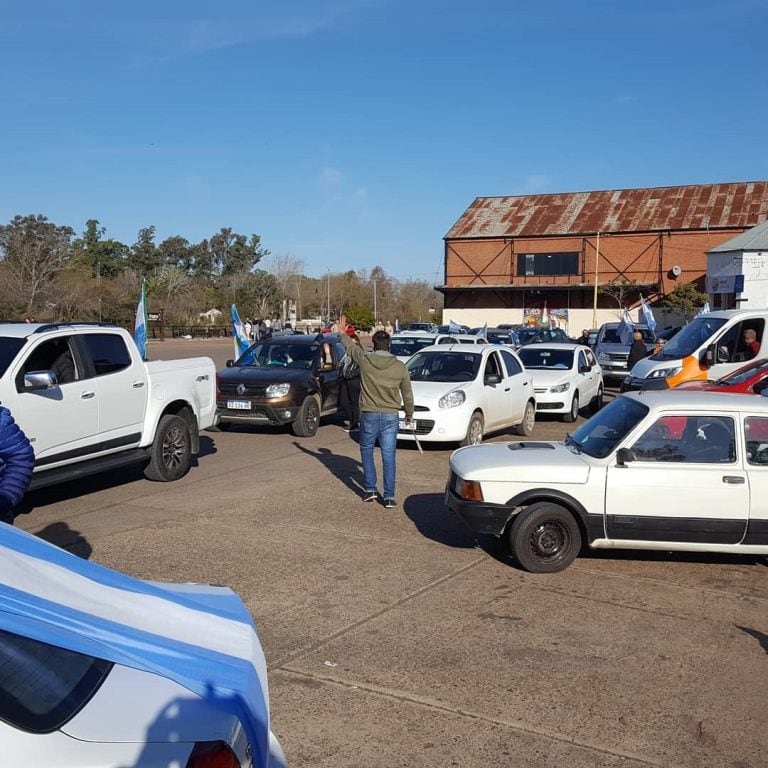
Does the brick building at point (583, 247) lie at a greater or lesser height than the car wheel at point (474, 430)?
greater

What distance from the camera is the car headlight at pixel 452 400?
13.1 m

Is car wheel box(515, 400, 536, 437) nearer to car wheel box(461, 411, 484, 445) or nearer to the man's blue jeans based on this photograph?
car wheel box(461, 411, 484, 445)

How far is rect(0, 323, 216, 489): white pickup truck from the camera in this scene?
9070 millimetres

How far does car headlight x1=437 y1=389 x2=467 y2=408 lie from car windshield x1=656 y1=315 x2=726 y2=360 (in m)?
6.56

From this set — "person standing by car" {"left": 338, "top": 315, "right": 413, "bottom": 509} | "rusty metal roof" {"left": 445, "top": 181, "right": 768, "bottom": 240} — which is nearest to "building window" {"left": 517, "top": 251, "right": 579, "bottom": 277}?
"rusty metal roof" {"left": 445, "top": 181, "right": 768, "bottom": 240}

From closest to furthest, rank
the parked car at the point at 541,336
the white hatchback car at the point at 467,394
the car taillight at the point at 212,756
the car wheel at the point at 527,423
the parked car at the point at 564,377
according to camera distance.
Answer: the car taillight at the point at 212,756
the white hatchback car at the point at 467,394
the car wheel at the point at 527,423
the parked car at the point at 564,377
the parked car at the point at 541,336

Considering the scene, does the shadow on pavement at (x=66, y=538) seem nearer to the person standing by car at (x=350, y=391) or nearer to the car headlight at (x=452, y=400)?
the car headlight at (x=452, y=400)

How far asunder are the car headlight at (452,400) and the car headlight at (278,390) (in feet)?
9.58

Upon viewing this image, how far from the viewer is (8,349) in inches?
364

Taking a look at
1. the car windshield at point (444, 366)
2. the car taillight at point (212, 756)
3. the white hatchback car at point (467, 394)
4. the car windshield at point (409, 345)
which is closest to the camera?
the car taillight at point (212, 756)

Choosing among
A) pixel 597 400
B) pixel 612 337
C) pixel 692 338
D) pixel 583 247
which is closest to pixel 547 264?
pixel 583 247

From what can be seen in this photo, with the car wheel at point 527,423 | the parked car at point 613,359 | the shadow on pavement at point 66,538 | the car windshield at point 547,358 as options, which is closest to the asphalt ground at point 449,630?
the shadow on pavement at point 66,538

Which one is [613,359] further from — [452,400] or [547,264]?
[547,264]

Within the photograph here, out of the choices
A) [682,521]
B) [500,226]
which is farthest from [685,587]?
[500,226]
